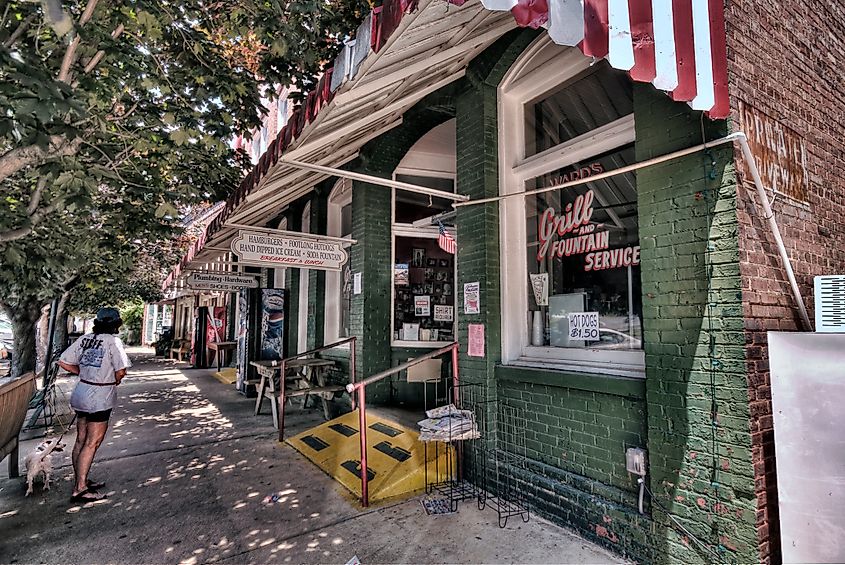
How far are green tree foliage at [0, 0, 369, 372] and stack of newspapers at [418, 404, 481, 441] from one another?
11.5 ft

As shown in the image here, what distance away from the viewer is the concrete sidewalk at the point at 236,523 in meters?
3.43

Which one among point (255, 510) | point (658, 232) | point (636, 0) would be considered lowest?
point (255, 510)

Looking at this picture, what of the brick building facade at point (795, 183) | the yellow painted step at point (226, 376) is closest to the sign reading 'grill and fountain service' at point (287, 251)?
the brick building facade at point (795, 183)

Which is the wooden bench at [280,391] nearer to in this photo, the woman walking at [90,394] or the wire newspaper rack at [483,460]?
the woman walking at [90,394]

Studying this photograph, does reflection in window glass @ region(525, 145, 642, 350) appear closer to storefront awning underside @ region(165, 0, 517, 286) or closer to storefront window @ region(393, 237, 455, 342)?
storefront awning underside @ region(165, 0, 517, 286)

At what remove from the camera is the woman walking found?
4.52 meters

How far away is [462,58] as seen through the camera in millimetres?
4570

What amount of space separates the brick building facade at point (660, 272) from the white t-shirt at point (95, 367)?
3.58 m

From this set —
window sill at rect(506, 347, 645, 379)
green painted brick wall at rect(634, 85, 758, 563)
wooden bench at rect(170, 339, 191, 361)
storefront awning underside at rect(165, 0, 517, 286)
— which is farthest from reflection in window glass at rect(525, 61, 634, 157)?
wooden bench at rect(170, 339, 191, 361)

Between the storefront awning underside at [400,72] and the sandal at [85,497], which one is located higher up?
the storefront awning underside at [400,72]

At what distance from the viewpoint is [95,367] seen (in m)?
4.58

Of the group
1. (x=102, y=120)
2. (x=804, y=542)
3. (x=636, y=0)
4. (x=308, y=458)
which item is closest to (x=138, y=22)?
(x=102, y=120)

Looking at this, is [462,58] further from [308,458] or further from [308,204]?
[308,204]

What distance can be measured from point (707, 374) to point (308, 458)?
14.5 feet
